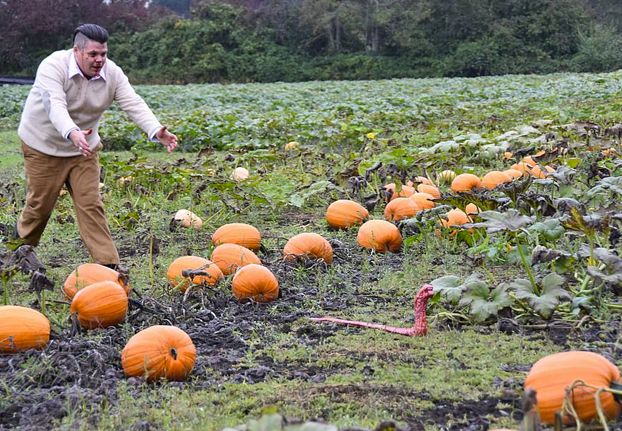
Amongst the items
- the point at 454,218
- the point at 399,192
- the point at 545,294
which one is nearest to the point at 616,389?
the point at 545,294

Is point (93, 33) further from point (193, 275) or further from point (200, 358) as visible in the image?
point (200, 358)

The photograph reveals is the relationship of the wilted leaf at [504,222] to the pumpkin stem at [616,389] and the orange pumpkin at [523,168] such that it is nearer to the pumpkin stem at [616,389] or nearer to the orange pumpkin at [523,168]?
the pumpkin stem at [616,389]

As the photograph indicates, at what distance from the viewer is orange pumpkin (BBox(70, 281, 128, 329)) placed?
343cm

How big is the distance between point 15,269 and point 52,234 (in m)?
2.81

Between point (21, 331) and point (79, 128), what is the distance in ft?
5.67

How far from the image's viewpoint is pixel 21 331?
126 inches

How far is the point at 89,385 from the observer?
284 cm

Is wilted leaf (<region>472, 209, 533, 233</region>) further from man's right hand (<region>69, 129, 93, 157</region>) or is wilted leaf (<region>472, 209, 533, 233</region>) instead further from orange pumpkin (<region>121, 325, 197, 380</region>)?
man's right hand (<region>69, 129, 93, 157</region>)

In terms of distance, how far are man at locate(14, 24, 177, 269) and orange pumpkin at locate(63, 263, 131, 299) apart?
0.71m

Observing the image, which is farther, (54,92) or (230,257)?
(54,92)

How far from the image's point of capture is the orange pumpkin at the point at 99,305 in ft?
11.2

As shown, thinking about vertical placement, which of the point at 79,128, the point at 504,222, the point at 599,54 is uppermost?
the point at 79,128

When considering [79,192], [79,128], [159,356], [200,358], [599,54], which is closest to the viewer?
[159,356]

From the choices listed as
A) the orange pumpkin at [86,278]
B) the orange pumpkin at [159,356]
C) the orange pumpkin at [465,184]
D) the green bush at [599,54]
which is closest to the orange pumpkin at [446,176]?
the orange pumpkin at [465,184]
